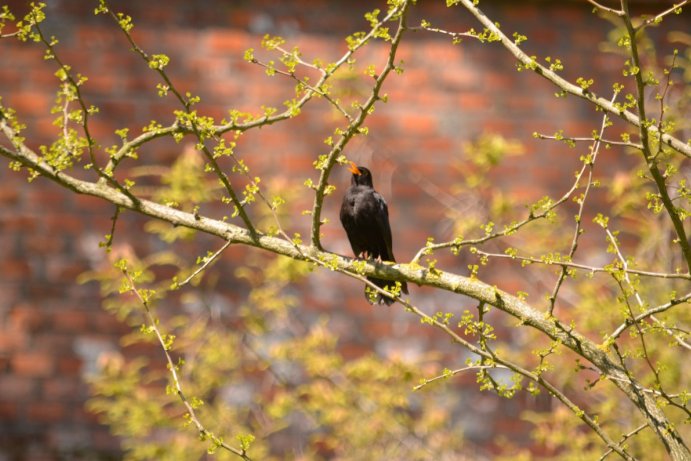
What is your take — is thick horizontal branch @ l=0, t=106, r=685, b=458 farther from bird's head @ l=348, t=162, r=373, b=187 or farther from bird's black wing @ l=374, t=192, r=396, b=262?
bird's head @ l=348, t=162, r=373, b=187

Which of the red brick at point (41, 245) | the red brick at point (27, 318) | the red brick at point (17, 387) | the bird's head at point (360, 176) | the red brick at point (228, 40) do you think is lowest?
the red brick at point (17, 387)

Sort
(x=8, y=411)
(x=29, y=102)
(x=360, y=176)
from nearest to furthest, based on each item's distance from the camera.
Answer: (x=360, y=176), (x=8, y=411), (x=29, y=102)

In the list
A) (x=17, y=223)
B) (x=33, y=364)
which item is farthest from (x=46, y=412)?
(x=17, y=223)

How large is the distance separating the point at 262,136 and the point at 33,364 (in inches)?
58.2

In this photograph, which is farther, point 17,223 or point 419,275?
point 17,223

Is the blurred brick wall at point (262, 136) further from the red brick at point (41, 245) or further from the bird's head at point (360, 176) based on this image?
the bird's head at point (360, 176)

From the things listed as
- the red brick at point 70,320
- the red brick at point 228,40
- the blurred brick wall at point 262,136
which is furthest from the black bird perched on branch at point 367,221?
the red brick at point 70,320

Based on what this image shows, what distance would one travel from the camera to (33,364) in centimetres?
466

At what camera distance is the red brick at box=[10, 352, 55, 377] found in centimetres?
465

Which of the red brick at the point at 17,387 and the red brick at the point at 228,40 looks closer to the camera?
the red brick at the point at 17,387

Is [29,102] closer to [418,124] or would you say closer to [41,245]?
[41,245]

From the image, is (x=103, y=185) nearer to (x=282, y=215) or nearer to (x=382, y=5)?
(x=282, y=215)

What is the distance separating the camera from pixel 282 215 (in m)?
4.42

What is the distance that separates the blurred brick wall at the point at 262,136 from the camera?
4.68 metres
